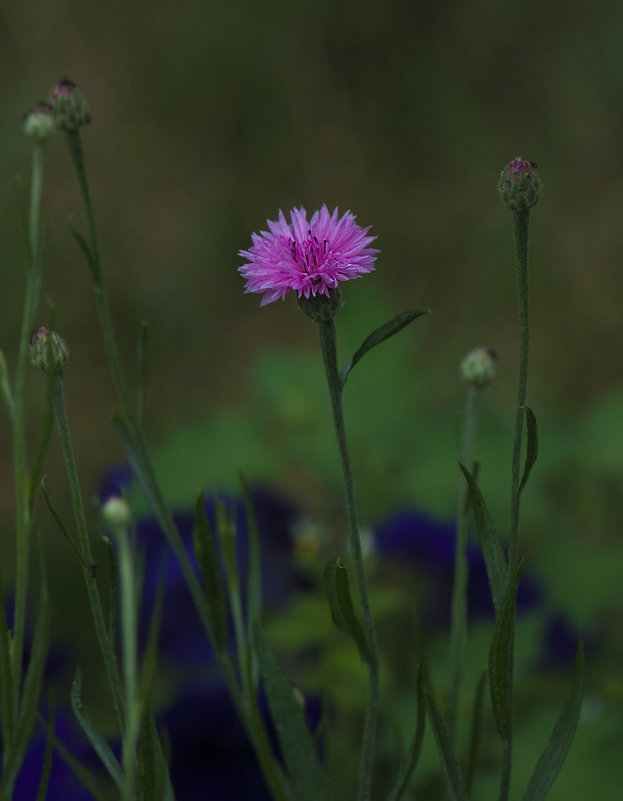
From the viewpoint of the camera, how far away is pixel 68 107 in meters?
0.42

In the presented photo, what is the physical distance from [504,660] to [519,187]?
0.17 metres

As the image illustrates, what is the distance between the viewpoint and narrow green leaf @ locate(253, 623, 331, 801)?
0.42 m

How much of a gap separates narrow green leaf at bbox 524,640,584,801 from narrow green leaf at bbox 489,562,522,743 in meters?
0.02

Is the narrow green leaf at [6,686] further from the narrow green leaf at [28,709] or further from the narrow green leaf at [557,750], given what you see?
the narrow green leaf at [557,750]

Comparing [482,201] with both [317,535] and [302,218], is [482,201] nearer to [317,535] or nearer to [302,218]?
[317,535]

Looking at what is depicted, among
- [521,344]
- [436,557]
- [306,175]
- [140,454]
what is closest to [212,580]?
[140,454]

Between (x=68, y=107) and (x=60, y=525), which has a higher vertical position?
(x=68, y=107)

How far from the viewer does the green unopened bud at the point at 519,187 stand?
0.37m

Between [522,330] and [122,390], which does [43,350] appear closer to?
[122,390]

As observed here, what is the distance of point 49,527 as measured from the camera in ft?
3.29

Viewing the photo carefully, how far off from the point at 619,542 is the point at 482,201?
0.78m

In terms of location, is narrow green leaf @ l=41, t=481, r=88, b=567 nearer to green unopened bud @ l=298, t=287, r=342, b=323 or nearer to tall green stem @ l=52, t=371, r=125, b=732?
tall green stem @ l=52, t=371, r=125, b=732

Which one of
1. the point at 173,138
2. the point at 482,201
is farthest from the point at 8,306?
the point at 482,201

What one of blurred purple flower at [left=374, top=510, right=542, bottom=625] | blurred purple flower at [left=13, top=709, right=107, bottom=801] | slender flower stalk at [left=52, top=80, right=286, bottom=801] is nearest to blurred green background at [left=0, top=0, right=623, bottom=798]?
blurred purple flower at [left=374, top=510, right=542, bottom=625]
